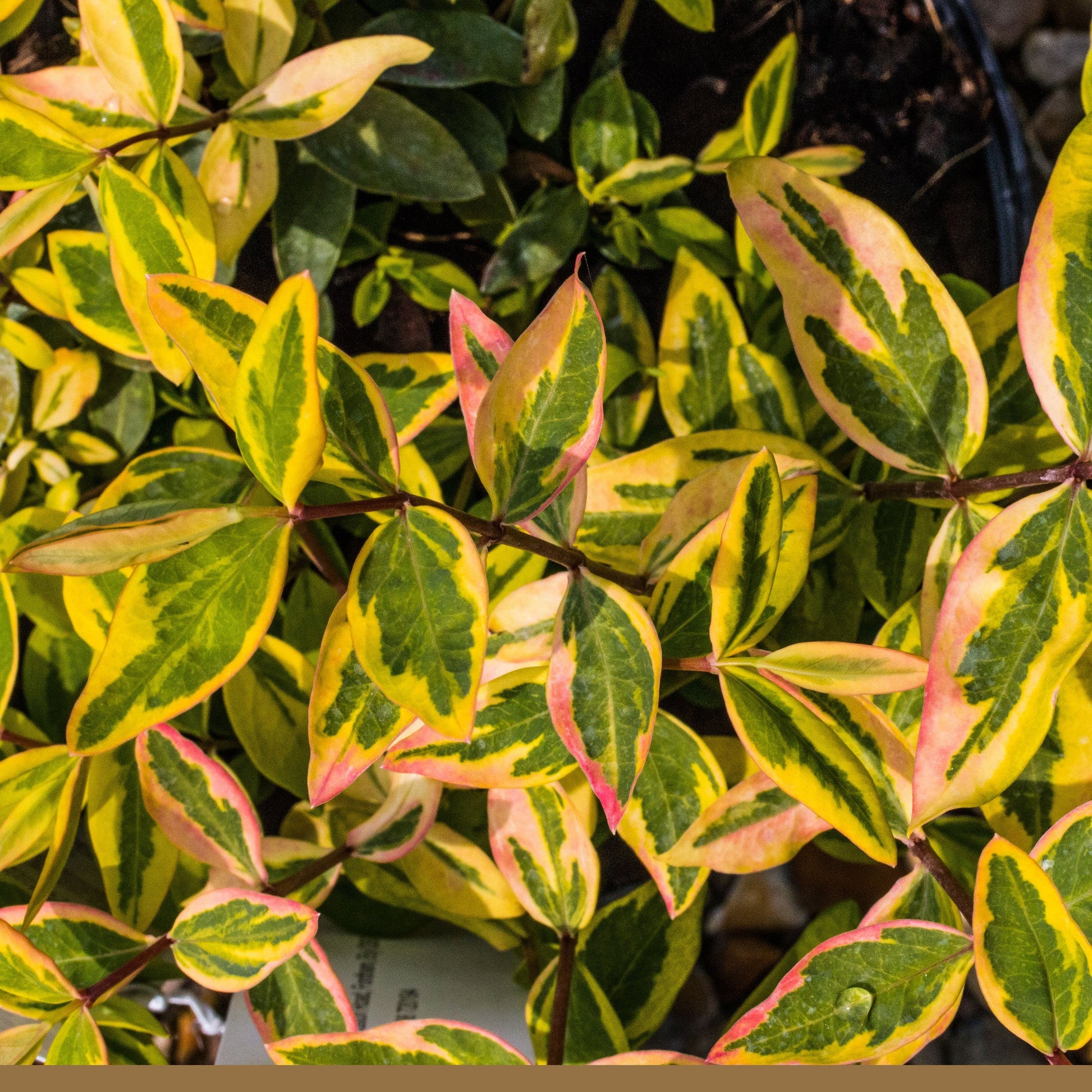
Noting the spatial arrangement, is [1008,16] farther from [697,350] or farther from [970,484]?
[970,484]

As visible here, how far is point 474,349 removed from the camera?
54 centimetres

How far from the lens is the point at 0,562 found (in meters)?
0.72

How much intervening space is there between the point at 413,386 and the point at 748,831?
0.38 meters

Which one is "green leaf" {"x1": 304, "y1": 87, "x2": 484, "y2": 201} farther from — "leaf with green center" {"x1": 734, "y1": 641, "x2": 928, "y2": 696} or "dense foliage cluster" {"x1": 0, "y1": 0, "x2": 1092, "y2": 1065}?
"leaf with green center" {"x1": 734, "y1": 641, "x2": 928, "y2": 696}

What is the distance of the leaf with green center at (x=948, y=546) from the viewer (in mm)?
554

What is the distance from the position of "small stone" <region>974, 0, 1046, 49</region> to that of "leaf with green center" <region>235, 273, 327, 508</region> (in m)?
1.09

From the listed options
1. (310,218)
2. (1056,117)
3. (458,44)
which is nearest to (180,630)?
(310,218)

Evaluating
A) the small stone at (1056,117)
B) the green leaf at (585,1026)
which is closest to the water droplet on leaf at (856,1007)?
the green leaf at (585,1026)

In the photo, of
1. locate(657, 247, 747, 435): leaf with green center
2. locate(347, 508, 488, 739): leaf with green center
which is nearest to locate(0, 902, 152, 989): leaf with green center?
locate(347, 508, 488, 739): leaf with green center

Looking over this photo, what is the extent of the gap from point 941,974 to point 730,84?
0.91m

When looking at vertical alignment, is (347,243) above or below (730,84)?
below

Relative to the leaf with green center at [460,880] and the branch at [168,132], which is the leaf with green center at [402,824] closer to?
the leaf with green center at [460,880]

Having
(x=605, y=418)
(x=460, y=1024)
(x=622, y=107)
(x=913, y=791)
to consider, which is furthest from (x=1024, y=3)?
(x=460, y=1024)

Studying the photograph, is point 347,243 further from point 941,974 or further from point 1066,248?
point 941,974
